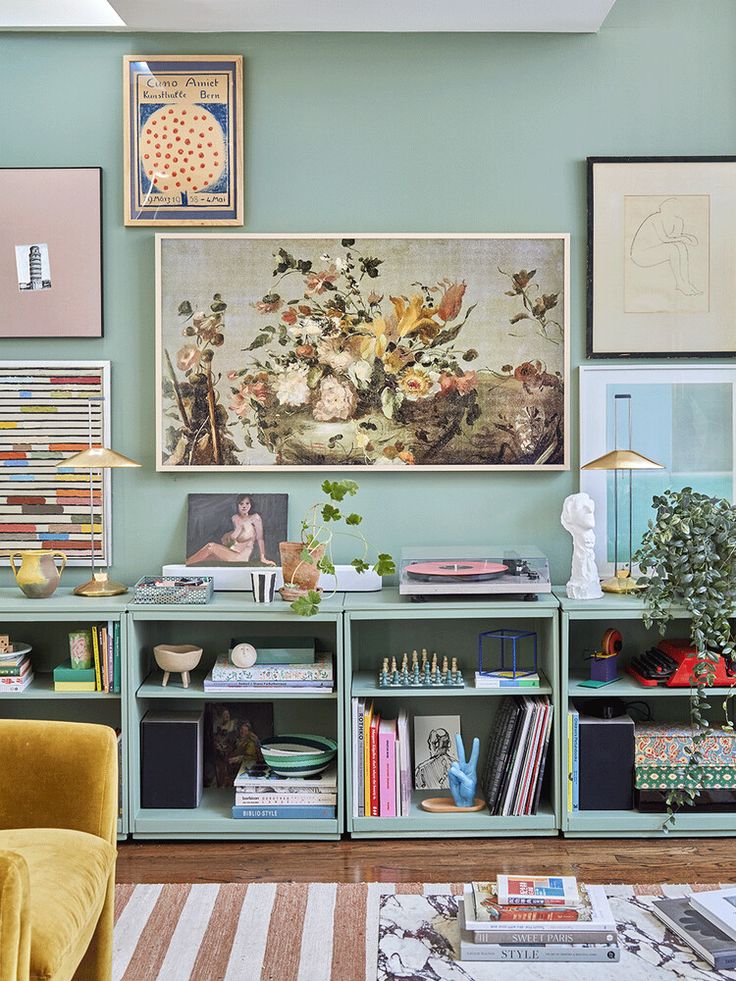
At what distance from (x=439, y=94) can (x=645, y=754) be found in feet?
7.20

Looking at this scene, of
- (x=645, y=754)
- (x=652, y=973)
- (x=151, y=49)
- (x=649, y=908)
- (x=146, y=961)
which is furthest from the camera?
(x=151, y=49)

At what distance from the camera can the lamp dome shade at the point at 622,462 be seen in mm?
2957

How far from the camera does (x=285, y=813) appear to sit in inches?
114

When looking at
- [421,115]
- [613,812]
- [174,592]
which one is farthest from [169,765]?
[421,115]

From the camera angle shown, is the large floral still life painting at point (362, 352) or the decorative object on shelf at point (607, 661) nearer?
the decorative object on shelf at point (607, 661)

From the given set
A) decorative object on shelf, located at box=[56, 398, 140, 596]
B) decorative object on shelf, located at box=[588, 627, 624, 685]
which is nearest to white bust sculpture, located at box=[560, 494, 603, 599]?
decorative object on shelf, located at box=[588, 627, 624, 685]

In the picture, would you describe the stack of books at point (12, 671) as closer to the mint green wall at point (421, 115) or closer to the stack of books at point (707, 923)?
the mint green wall at point (421, 115)

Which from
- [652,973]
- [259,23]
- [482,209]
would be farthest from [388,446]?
[652,973]

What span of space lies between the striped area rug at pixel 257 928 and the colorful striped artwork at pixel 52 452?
1183 mm

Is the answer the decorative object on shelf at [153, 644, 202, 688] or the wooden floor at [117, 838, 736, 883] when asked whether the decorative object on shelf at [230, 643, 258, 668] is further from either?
the wooden floor at [117, 838, 736, 883]

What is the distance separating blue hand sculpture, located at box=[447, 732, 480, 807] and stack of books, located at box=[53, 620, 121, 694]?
1.05m

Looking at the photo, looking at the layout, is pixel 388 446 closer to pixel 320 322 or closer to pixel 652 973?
pixel 320 322

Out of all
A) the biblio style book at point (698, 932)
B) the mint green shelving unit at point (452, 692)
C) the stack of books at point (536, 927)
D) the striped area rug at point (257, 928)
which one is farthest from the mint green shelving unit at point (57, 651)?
the biblio style book at point (698, 932)

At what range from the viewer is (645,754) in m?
2.91
